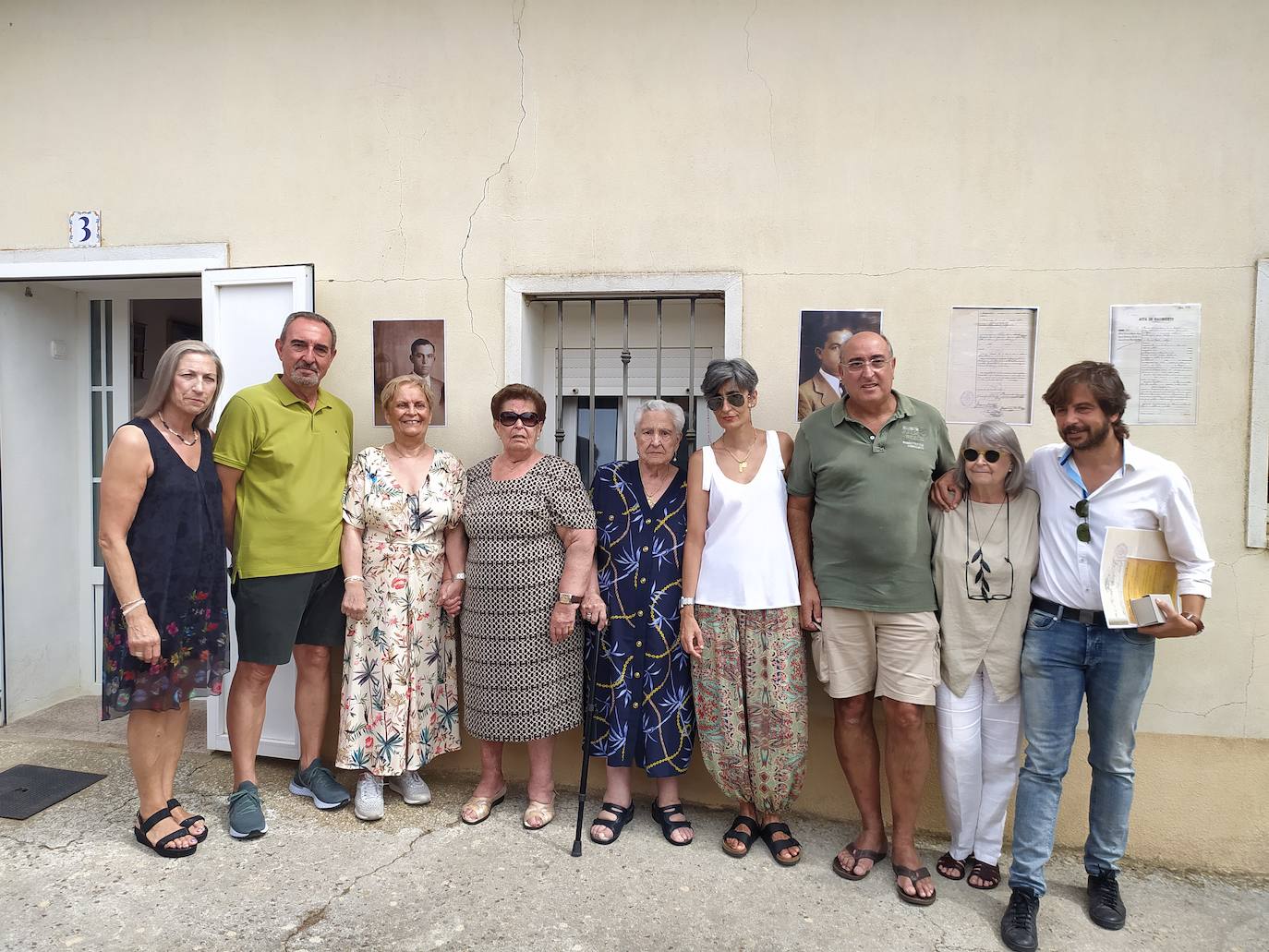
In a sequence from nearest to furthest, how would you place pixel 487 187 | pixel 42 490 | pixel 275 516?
pixel 275 516
pixel 487 187
pixel 42 490

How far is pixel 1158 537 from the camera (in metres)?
2.53

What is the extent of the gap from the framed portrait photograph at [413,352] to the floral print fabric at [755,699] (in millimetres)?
1650

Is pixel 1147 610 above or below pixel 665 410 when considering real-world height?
below

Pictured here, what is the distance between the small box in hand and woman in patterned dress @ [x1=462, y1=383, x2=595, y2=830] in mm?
1899

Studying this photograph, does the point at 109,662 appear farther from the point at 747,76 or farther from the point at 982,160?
the point at 982,160

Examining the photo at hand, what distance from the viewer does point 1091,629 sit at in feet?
8.44

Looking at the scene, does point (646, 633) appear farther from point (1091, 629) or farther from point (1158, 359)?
point (1158, 359)

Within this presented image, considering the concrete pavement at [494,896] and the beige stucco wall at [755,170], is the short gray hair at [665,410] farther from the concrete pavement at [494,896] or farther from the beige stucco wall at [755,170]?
the concrete pavement at [494,896]

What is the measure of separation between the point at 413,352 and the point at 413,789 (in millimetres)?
1983

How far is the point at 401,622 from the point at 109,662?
3.34 feet

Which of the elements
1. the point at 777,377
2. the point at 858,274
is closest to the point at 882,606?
the point at 777,377

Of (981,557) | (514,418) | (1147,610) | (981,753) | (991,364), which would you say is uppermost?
(991,364)

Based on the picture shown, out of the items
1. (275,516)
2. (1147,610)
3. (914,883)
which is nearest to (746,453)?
(1147,610)

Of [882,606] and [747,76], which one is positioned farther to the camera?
[747,76]
